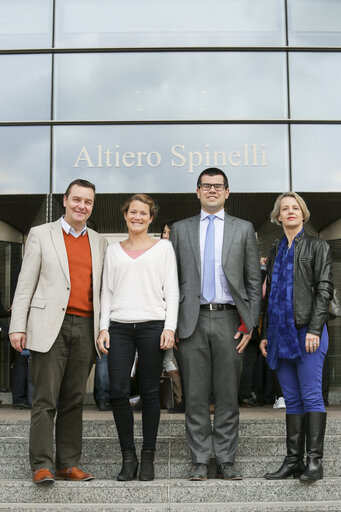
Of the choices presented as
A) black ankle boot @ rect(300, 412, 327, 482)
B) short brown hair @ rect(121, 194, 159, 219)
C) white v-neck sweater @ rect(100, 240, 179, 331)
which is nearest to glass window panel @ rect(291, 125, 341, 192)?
short brown hair @ rect(121, 194, 159, 219)

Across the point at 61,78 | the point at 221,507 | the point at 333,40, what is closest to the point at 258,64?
the point at 333,40

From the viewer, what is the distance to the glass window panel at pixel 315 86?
27.5 ft

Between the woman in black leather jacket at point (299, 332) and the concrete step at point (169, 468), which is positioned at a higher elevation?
the woman in black leather jacket at point (299, 332)

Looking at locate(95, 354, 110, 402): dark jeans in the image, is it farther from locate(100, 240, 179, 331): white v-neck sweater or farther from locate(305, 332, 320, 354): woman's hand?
locate(305, 332, 320, 354): woman's hand

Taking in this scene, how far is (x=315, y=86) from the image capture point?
27.6ft

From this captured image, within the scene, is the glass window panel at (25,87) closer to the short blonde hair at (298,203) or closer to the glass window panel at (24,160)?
the glass window panel at (24,160)

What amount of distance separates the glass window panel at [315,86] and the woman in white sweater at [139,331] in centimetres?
480

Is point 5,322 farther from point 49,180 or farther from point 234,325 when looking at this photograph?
point 234,325

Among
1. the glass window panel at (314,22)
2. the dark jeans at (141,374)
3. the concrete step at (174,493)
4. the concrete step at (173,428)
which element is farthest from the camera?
the glass window panel at (314,22)

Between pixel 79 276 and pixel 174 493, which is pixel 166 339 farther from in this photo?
pixel 174 493

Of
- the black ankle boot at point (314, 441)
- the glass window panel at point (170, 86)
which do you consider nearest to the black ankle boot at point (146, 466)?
the black ankle boot at point (314, 441)

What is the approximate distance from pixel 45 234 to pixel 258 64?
5138 millimetres

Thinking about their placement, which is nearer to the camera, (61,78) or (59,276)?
(59,276)

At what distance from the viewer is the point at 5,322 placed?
827cm
